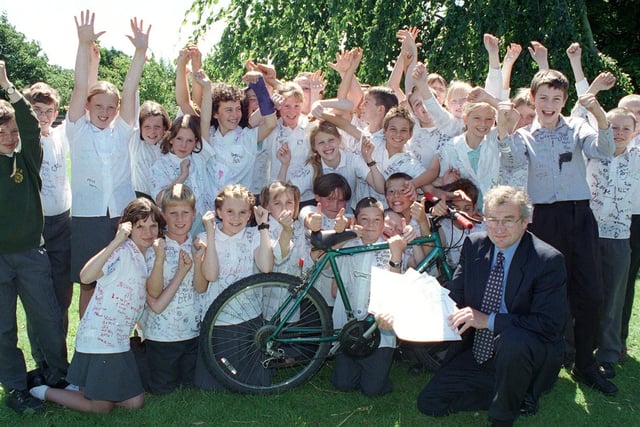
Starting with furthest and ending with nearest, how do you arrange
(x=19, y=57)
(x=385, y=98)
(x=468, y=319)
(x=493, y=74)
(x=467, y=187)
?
(x=19, y=57) < (x=493, y=74) < (x=385, y=98) < (x=467, y=187) < (x=468, y=319)

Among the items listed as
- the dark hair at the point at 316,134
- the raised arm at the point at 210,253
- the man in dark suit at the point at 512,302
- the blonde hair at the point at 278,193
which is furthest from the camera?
the dark hair at the point at 316,134

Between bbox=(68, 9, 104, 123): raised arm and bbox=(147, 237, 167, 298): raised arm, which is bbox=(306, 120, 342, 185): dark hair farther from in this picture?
bbox=(68, 9, 104, 123): raised arm

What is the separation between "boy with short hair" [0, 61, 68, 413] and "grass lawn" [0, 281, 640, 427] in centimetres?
25

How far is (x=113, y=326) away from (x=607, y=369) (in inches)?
130

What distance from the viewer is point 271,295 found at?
3.97 m

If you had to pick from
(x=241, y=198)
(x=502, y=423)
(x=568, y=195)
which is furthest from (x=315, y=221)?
(x=568, y=195)

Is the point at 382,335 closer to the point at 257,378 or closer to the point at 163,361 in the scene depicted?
the point at 257,378

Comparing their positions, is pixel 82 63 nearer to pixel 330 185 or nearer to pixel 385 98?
pixel 330 185

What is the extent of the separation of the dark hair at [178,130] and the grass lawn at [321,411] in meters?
1.69

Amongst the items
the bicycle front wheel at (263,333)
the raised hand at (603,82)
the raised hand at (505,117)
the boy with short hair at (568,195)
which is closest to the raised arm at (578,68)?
the raised hand at (603,82)

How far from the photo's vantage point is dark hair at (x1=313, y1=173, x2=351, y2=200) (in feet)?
13.6

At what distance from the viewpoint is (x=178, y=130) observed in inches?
167

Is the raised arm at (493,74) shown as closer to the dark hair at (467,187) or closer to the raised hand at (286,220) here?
the dark hair at (467,187)

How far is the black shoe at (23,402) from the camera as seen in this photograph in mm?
3527
